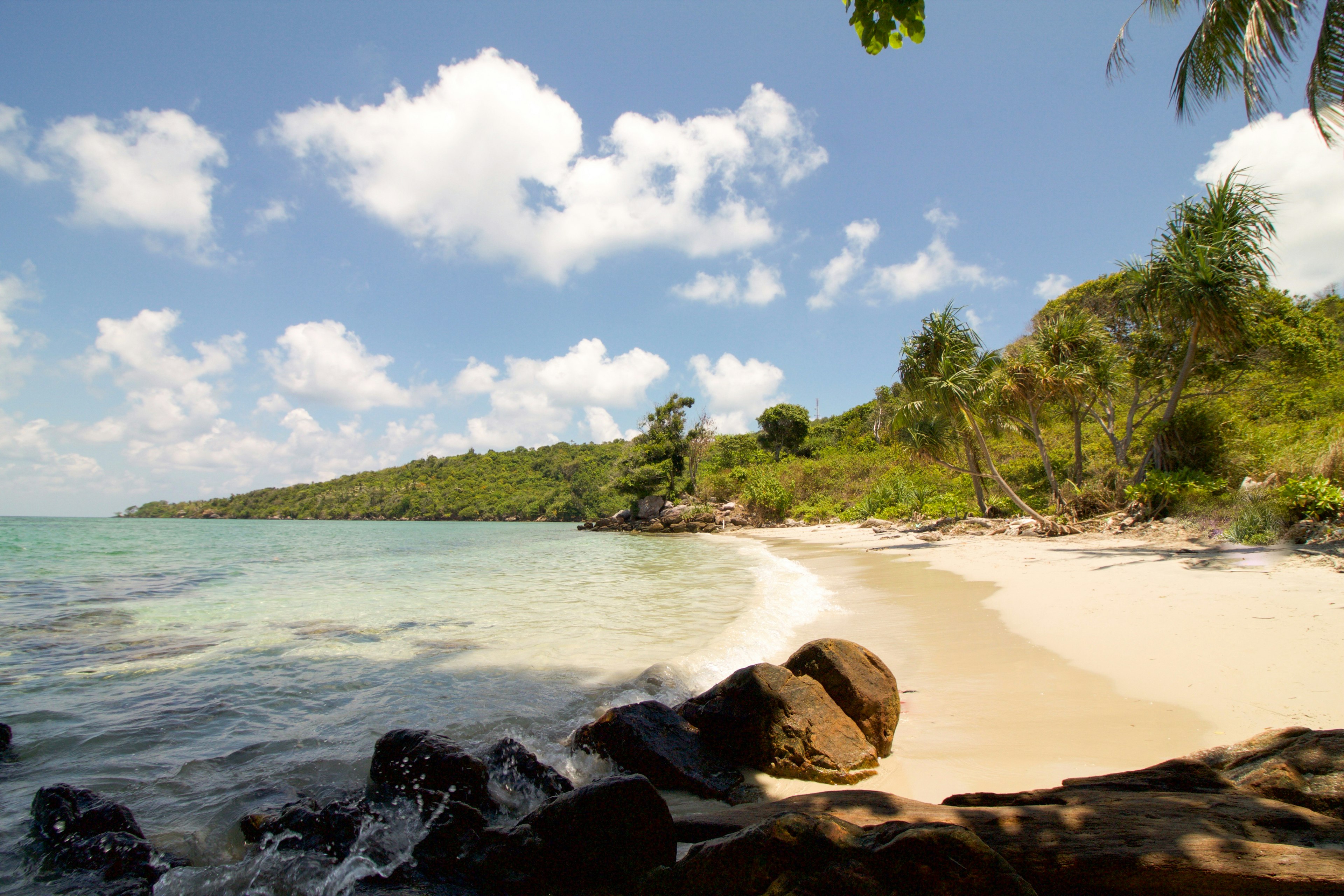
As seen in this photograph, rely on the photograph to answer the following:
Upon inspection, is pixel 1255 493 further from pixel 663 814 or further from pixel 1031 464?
pixel 663 814

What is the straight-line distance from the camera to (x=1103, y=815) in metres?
2.08

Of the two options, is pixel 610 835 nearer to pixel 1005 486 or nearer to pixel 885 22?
pixel 885 22

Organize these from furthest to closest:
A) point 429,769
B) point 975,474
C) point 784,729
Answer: point 975,474
point 784,729
point 429,769

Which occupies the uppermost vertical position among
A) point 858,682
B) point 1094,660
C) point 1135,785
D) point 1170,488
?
point 1170,488

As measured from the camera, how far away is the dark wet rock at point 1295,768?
7.20 feet

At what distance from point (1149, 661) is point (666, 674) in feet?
14.8

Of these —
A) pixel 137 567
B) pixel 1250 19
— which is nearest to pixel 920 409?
pixel 1250 19

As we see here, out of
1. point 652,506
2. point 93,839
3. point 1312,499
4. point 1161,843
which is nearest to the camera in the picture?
point 1161,843

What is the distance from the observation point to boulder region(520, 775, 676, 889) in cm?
264

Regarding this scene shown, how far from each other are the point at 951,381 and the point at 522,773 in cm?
1786

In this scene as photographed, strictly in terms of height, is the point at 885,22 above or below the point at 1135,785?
above

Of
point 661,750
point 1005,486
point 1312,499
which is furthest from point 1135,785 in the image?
point 1005,486

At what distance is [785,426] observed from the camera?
52219mm

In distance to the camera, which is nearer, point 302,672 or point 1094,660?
point 1094,660
